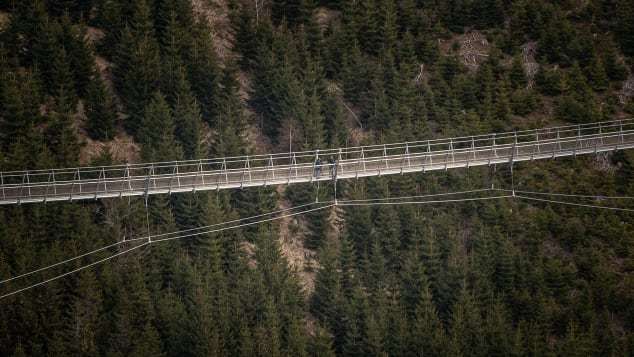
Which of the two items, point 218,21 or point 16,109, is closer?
point 16,109

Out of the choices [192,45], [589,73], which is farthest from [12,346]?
[589,73]

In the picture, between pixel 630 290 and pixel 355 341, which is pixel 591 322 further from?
pixel 355 341

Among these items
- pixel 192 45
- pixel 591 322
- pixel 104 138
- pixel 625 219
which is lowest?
pixel 591 322

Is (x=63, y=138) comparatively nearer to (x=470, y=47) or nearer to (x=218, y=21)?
(x=218, y=21)

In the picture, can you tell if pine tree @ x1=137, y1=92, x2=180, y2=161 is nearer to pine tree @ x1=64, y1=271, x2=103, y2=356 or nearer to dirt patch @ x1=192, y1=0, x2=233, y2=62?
pine tree @ x1=64, y1=271, x2=103, y2=356

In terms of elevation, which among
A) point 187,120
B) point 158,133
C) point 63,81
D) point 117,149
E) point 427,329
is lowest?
point 427,329

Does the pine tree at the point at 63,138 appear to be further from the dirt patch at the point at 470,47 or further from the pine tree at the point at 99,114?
the dirt patch at the point at 470,47

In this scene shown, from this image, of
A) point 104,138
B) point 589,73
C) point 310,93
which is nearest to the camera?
point 104,138

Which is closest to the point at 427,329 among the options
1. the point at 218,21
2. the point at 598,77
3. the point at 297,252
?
the point at 297,252
